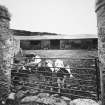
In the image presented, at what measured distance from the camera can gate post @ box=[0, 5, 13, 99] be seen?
12.4 feet

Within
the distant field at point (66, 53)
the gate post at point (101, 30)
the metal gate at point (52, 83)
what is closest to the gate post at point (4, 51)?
the metal gate at point (52, 83)

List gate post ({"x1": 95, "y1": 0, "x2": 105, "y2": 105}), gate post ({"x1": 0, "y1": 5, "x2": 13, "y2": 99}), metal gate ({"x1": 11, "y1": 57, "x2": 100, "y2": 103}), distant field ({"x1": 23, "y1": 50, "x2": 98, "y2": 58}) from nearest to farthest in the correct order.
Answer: gate post ({"x1": 95, "y1": 0, "x2": 105, "y2": 105})
metal gate ({"x1": 11, "y1": 57, "x2": 100, "y2": 103})
gate post ({"x1": 0, "y1": 5, "x2": 13, "y2": 99})
distant field ({"x1": 23, "y1": 50, "x2": 98, "y2": 58})

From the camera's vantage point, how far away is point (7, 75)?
3.95 meters

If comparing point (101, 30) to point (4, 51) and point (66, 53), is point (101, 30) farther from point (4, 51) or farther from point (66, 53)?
point (66, 53)

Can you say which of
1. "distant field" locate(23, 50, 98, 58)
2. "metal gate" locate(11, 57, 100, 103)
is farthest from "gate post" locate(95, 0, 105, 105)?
"distant field" locate(23, 50, 98, 58)

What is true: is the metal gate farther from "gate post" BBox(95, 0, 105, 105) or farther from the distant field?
the distant field

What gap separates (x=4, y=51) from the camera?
12.7ft

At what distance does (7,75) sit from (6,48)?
82 cm

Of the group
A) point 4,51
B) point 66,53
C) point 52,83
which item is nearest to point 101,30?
point 4,51

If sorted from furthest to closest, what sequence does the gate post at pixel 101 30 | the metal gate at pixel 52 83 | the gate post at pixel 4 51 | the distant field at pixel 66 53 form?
1. the distant field at pixel 66 53
2. the gate post at pixel 4 51
3. the metal gate at pixel 52 83
4. the gate post at pixel 101 30

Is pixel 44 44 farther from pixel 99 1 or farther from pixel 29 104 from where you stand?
pixel 99 1

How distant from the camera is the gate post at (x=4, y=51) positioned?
3.77 m

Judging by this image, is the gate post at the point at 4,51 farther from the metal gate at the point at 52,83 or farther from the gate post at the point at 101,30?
the gate post at the point at 101,30

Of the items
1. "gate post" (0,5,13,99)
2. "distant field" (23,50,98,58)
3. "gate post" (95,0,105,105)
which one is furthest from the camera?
"distant field" (23,50,98,58)
